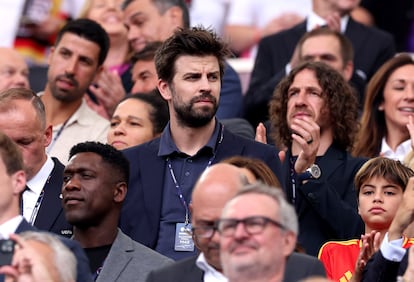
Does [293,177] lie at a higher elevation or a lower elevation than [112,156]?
lower

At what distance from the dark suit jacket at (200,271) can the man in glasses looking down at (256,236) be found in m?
0.45

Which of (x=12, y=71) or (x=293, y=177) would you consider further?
(x=12, y=71)

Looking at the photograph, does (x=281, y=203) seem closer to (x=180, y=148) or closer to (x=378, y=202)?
(x=378, y=202)

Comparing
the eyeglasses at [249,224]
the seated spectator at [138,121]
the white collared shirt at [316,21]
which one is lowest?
the seated spectator at [138,121]

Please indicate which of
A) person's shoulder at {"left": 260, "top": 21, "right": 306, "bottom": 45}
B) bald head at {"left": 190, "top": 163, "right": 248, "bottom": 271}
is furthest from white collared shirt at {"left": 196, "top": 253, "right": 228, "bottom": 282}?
person's shoulder at {"left": 260, "top": 21, "right": 306, "bottom": 45}

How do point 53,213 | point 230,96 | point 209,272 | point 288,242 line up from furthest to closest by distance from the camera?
1. point 230,96
2. point 53,213
3. point 209,272
4. point 288,242

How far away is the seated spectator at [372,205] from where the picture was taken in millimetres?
9227

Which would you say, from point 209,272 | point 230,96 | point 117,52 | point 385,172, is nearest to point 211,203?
point 209,272

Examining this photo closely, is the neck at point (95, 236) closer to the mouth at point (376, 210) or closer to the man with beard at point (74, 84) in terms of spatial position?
the mouth at point (376, 210)

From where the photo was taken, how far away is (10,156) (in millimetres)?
8531

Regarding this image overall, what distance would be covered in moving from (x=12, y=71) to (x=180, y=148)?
272cm

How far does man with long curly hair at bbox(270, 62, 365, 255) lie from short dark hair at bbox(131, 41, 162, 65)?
1.43 m

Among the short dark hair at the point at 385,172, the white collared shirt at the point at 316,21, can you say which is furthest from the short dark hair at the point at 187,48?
the white collared shirt at the point at 316,21

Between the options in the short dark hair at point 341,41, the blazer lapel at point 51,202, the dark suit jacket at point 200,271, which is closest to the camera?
the dark suit jacket at point 200,271
